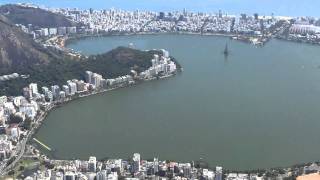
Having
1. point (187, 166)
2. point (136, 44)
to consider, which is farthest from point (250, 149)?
point (136, 44)

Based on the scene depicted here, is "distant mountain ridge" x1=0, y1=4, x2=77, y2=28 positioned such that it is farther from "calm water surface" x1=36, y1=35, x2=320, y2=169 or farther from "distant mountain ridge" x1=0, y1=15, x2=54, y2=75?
"calm water surface" x1=36, y1=35, x2=320, y2=169

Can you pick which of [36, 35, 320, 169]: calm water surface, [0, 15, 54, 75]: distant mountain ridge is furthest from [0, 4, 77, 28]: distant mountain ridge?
[36, 35, 320, 169]: calm water surface

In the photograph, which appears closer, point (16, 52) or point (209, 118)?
point (209, 118)

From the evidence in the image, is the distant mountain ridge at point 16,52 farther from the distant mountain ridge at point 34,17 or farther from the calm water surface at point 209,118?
the distant mountain ridge at point 34,17

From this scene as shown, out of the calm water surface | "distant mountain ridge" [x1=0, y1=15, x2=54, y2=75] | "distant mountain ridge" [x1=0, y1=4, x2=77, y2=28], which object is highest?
"distant mountain ridge" [x1=0, y1=4, x2=77, y2=28]

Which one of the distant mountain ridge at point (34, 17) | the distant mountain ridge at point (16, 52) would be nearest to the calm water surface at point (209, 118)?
the distant mountain ridge at point (16, 52)

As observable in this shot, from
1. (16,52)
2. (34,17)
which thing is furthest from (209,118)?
(34,17)

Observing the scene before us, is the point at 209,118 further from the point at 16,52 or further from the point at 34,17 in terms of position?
the point at 34,17
